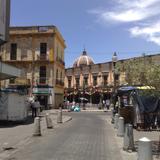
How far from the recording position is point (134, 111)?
27297 millimetres

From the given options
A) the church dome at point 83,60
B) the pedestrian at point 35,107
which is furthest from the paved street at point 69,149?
the church dome at point 83,60

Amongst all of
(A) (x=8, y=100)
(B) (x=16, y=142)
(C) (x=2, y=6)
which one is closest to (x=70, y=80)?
(C) (x=2, y=6)

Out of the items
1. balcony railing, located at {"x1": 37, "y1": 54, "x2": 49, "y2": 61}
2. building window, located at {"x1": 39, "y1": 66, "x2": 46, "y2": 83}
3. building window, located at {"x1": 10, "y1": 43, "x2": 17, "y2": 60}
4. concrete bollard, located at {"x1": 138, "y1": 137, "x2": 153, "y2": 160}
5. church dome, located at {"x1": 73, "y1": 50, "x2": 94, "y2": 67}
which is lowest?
concrete bollard, located at {"x1": 138, "y1": 137, "x2": 153, "y2": 160}

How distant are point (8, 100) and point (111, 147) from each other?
13.9 meters

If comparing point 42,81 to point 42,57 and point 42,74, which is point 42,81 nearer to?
point 42,74

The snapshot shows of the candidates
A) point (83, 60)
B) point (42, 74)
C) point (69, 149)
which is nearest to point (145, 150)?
point (69, 149)

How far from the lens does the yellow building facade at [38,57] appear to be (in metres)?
69.1

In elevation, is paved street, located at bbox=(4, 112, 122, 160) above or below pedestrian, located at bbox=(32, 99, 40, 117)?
below

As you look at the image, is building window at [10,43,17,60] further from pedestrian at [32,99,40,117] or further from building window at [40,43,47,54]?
pedestrian at [32,99,40,117]

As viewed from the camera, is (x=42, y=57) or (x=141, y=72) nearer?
(x=141, y=72)

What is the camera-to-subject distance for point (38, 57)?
2751 inches

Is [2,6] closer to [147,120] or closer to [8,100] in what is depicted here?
[8,100]

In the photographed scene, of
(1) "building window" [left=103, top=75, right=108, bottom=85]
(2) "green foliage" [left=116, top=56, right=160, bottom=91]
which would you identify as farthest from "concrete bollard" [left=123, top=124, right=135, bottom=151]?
(1) "building window" [left=103, top=75, right=108, bottom=85]

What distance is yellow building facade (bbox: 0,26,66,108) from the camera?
69.1 meters
